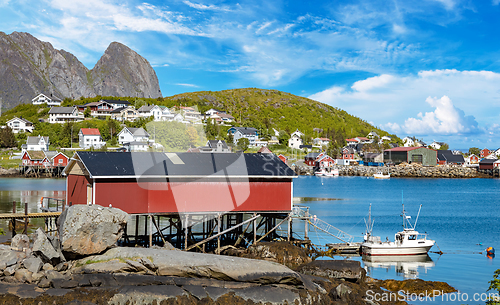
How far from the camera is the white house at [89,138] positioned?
115m

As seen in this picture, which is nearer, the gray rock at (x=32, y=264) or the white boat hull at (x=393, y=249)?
the gray rock at (x=32, y=264)

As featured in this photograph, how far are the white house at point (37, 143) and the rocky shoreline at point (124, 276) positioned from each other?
102m

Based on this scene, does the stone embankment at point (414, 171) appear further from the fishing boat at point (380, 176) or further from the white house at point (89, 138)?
the white house at point (89, 138)

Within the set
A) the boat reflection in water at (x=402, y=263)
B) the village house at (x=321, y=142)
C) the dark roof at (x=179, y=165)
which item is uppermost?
the village house at (x=321, y=142)

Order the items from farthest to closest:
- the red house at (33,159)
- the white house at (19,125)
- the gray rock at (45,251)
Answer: the white house at (19,125) < the red house at (33,159) < the gray rock at (45,251)

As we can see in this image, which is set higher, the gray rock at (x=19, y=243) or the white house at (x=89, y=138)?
the white house at (x=89, y=138)

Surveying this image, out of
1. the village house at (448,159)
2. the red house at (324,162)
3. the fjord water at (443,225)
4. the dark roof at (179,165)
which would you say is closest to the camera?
the dark roof at (179,165)

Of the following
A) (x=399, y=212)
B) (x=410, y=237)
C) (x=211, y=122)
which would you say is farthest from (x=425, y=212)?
(x=211, y=122)

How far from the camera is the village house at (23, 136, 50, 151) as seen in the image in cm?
10931

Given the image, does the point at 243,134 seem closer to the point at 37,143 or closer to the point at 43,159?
the point at 37,143

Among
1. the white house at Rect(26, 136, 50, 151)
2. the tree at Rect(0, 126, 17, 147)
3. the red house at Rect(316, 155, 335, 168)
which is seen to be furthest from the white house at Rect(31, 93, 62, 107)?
the red house at Rect(316, 155, 335, 168)

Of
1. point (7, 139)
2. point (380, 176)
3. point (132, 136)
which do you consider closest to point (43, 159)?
point (132, 136)

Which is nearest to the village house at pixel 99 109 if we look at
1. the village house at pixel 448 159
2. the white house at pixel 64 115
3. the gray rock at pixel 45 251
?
the white house at pixel 64 115

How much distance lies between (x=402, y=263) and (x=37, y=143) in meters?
108
